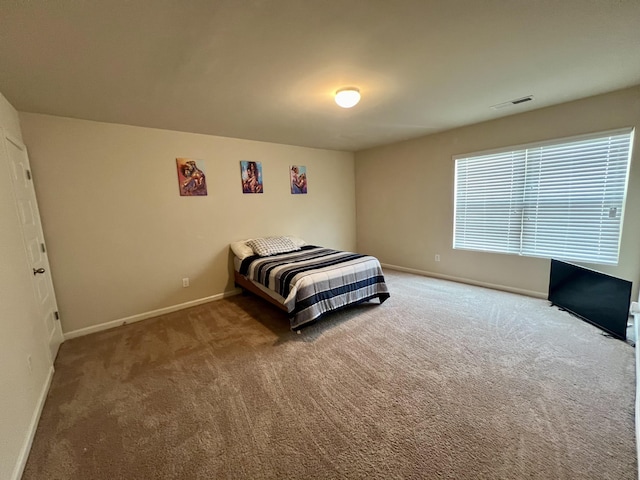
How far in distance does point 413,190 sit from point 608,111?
7.71 ft

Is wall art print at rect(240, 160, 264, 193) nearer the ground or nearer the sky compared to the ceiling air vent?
nearer the ground

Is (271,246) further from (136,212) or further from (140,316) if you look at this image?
(140,316)

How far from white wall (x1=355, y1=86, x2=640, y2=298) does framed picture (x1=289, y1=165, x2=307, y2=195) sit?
1352 mm

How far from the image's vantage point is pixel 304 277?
8.96 ft

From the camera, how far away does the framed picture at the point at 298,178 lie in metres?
4.52

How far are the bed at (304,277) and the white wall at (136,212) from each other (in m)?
0.51

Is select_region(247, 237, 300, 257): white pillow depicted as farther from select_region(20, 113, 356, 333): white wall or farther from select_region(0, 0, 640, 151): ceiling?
select_region(0, 0, 640, 151): ceiling

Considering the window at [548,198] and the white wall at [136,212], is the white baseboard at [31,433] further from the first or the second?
the window at [548,198]

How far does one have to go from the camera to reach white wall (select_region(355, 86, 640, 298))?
274cm

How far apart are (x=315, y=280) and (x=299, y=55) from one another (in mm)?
1973

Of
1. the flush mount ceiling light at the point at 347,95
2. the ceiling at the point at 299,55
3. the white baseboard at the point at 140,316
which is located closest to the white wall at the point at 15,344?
the white baseboard at the point at 140,316

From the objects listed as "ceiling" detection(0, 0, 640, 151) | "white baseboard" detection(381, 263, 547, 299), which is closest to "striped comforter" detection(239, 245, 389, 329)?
"white baseboard" detection(381, 263, 547, 299)

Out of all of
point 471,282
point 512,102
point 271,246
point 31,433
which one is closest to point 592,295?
point 471,282

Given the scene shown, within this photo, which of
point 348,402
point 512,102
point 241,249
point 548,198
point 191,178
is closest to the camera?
point 348,402
